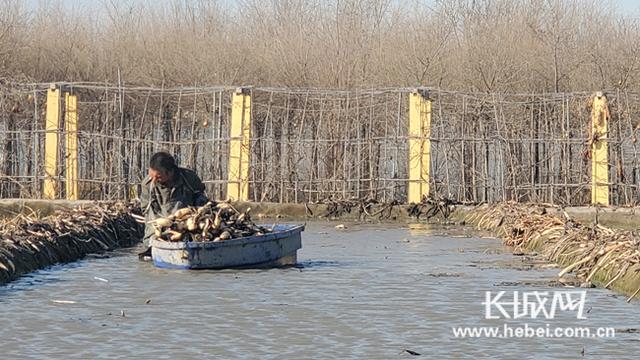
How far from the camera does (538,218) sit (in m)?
21.6

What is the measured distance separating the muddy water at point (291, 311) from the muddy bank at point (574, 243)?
331 millimetres

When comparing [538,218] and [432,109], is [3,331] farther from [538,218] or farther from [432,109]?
[432,109]

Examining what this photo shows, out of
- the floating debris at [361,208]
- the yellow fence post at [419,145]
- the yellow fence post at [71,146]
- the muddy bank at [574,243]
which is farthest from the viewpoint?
the yellow fence post at [71,146]

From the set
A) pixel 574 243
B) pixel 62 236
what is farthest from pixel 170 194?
pixel 574 243

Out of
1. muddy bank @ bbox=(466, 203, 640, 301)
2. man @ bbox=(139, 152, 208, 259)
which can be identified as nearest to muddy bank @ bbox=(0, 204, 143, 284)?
man @ bbox=(139, 152, 208, 259)

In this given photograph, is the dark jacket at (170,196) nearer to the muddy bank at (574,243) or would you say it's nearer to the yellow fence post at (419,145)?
the muddy bank at (574,243)

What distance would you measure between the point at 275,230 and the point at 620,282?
17.5 feet

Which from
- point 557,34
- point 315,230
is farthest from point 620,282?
point 557,34

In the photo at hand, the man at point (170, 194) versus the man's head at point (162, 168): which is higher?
the man's head at point (162, 168)

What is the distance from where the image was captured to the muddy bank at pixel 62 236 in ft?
56.0

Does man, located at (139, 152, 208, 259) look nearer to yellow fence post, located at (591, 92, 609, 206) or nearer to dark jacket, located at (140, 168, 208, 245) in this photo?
dark jacket, located at (140, 168, 208, 245)

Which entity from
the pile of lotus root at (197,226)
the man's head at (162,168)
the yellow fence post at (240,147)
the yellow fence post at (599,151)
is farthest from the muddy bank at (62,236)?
the yellow fence post at (599,151)

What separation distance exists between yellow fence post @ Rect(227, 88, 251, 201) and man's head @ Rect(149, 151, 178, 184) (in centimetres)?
1043

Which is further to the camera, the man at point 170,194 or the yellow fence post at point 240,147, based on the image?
the yellow fence post at point 240,147
